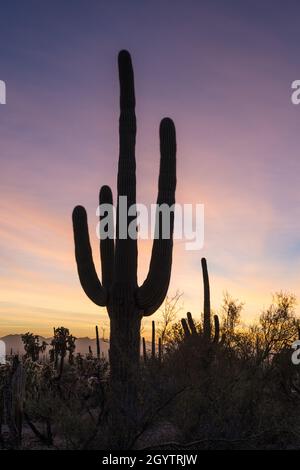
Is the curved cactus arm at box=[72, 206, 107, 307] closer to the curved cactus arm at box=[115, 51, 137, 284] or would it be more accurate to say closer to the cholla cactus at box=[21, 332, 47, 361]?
the curved cactus arm at box=[115, 51, 137, 284]

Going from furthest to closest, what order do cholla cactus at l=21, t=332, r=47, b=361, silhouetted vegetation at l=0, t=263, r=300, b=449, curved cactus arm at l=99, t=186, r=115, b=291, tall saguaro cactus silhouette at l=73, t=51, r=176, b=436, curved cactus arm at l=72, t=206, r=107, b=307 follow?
cholla cactus at l=21, t=332, r=47, b=361 → curved cactus arm at l=99, t=186, r=115, b=291 → curved cactus arm at l=72, t=206, r=107, b=307 → tall saguaro cactus silhouette at l=73, t=51, r=176, b=436 → silhouetted vegetation at l=0, t=263, r=300, b=449

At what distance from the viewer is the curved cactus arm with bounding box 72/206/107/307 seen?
1314 centimetres

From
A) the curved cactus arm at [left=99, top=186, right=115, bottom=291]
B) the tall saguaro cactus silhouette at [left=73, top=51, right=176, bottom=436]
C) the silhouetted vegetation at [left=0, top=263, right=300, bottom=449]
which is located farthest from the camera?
the curved cactus arm at [left=99, top=186, right=115, bottom=291]

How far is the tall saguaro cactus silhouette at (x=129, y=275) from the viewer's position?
11.9 meters

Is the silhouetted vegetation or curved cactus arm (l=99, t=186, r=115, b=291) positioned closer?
the silhouetted vegetation

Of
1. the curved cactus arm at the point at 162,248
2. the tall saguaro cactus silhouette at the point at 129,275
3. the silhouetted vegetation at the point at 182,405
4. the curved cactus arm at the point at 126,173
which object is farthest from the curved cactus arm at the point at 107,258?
the silhouetted vegetation at the point at 182,405

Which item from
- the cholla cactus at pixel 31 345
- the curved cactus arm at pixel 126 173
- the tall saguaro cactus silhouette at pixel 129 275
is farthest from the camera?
the cholla cactus at pixel 31 345

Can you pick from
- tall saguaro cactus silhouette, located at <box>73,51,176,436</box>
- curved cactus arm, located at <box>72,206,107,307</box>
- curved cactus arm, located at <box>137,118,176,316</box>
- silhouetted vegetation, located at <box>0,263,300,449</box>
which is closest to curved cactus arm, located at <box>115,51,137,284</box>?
tall saguaro cactus silhouette, located at <box>73,51,176,436</box>

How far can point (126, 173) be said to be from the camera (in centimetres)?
1255

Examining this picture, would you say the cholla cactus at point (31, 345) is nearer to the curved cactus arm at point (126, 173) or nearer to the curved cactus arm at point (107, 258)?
the curved cactus arm at point (107, 258)

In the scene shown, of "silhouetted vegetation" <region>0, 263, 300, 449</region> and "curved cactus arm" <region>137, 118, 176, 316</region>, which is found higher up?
"curved cactus arm" <region>137, 118, 176, 316</region>

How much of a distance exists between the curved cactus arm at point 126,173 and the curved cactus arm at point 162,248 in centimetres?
41

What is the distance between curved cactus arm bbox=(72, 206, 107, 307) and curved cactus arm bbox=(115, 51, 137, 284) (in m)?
0.95

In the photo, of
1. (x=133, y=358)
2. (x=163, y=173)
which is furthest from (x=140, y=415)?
(x=163, y=173)
